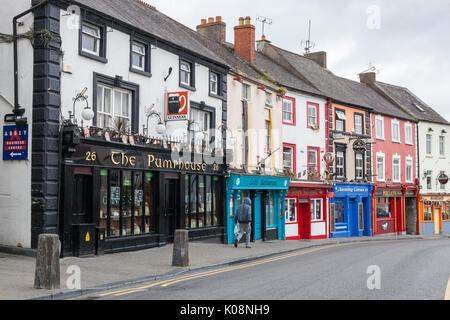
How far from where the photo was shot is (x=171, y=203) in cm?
1900

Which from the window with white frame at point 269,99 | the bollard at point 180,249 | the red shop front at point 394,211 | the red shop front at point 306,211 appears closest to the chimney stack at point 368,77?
the red shop front at point 394,211

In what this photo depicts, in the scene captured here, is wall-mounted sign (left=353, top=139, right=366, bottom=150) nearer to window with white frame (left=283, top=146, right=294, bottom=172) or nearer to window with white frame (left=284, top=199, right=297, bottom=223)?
window with white frame (left=283, top=146, right=294, bottom=172)

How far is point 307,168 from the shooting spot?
29.5 metres

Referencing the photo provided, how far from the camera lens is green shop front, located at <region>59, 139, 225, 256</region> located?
14.3 meters

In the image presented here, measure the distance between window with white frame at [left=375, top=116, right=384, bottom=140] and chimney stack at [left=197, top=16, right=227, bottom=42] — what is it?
13.3m

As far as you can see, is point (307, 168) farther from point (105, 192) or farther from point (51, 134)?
point (51, 134)

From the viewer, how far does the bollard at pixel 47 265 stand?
955 centimetres

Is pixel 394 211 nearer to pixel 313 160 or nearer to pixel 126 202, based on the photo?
pixel 313 160

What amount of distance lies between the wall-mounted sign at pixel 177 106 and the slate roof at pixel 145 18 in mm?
2155

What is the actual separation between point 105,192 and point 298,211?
51.0ft

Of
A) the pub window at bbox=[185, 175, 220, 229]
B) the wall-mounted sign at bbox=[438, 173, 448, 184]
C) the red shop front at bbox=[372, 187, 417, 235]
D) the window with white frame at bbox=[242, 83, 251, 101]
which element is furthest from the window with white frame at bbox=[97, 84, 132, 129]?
the wall-mounted sign at bbox=[438, 173, 448, 184]

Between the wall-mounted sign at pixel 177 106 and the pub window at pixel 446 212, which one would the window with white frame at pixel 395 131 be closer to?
the pub window at pixel 446 212

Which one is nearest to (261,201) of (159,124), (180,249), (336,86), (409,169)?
(159,124)
